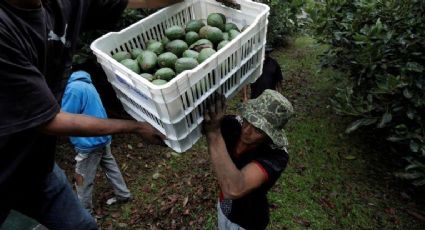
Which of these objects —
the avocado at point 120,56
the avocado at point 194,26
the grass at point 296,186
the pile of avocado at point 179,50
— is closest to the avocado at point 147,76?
the pile of avocado at point 179,50

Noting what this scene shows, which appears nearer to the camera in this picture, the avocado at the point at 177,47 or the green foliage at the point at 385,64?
the avocado at the point at 177,47

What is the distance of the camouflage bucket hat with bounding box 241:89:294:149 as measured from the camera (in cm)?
225

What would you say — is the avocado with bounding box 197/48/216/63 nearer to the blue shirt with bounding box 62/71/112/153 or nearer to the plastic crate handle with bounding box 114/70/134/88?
the plastic crate handle with bounding box 114/70/134/88

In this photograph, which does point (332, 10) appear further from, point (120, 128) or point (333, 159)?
point (120, 128)

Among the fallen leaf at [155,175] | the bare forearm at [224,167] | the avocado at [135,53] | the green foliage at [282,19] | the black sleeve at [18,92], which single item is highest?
the black sleeve at [18,92]

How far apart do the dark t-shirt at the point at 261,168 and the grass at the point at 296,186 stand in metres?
1.18

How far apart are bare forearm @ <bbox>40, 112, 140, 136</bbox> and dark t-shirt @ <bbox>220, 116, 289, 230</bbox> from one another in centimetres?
76

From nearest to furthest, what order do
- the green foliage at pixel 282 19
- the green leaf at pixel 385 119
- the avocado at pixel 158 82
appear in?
the avocado at pixel 158 82
the green leaf at pixel 385 119
the green foliage at pixel 282 19

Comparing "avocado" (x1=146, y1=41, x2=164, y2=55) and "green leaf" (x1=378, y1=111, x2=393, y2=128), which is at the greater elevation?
"avocado" (x1=146, y1=41, x2=164, y2=55)

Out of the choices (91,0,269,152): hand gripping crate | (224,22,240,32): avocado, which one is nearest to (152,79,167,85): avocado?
(91,0,269,152): hand gripping crate

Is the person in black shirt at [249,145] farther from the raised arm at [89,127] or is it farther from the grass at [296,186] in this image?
the grass at [296,186]

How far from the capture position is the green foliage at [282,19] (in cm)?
596

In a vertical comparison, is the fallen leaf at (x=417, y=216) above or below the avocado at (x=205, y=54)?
below

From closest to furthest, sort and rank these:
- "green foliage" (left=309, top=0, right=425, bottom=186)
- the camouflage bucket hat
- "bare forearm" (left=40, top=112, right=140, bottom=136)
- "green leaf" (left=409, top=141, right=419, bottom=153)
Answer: "bare forearm" (left=40, top=112, right=140, bottom=136) < the camouflage bucket hat < "green leaf" (left=409, top=141, right=419, bottom=153) < "green foliage" (left=309, top=0, right=425, bottom=186)
